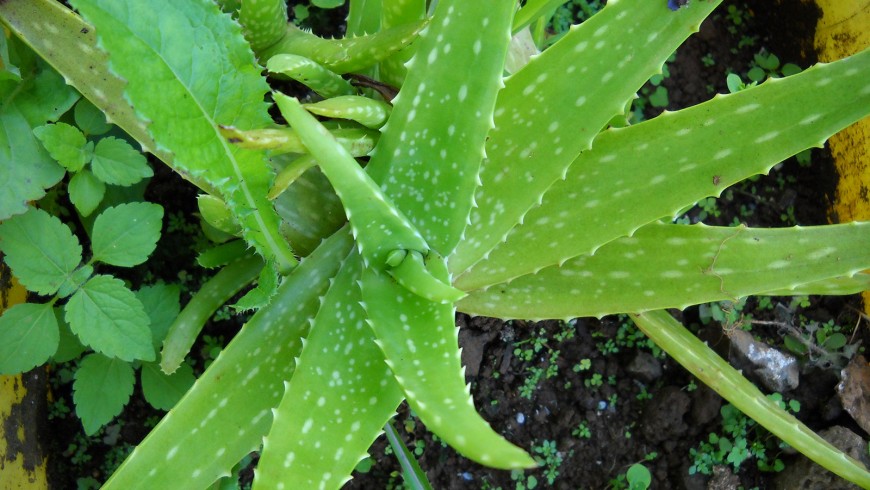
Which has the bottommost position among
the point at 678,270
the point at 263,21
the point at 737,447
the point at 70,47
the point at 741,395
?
the point at 737,447

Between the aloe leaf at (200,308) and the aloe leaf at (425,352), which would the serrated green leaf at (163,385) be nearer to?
the aloe leaf at (200,308)

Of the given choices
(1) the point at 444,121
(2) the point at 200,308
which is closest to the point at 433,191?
(1) the point at 444,121

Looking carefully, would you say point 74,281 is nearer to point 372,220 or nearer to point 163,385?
point 163,385

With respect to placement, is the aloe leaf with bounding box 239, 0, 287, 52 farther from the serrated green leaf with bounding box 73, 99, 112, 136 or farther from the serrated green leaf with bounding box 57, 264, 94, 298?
the serrated green leaf with bounding box 57, 264, 94, 298

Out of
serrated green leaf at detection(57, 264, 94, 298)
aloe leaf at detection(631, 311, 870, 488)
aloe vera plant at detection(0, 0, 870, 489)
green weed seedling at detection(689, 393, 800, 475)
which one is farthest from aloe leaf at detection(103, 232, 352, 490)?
green weed seedling at detection(689, 393, 800, 475)

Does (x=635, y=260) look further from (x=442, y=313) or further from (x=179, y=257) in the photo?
(x=179, y=257)

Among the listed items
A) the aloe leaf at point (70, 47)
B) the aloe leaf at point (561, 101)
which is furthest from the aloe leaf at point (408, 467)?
the aloe leaf at point (70, 47)
